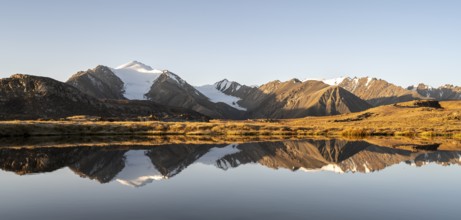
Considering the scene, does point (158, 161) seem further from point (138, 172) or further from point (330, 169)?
point (330, 169)

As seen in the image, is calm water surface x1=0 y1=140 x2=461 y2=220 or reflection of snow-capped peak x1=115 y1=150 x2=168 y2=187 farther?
reflection of snow-capped peak x1=115 y1=150 x2=168 y2=187

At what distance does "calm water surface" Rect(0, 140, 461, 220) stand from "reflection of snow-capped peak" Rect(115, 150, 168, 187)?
0.31 feet

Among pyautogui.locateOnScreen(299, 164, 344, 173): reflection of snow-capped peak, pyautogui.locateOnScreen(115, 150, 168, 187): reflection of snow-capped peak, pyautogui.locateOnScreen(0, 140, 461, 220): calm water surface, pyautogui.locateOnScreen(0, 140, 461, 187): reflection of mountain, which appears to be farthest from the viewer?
pyautogui.locateOnScreen(299, 164, 344, 173): reflection of snow-capped peak

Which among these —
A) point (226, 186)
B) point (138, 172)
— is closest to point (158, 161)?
point (138, 172)

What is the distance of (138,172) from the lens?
1636 inches

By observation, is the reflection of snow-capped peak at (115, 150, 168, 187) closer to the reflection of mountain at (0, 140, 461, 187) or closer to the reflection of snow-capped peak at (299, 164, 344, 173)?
the reflection of mountain at (0, 140, 461, 187)

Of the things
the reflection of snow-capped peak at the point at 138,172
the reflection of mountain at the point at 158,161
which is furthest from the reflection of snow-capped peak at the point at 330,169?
the reflection of snow-capped peak at the point at 138,172

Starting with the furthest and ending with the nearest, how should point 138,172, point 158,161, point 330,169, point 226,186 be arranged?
1. point 158,161
2. point 330,169
3. point 138,172
4. point 226,186

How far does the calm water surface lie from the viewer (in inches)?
936

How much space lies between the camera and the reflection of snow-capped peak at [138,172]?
117 feet

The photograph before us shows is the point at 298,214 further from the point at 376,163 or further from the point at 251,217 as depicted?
the point at 376,163

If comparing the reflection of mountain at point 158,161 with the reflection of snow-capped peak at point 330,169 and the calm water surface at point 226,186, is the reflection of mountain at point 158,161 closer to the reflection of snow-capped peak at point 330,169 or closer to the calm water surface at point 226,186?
the reflection of snow-capped peak at point 330,169

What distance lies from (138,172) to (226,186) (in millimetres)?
11559

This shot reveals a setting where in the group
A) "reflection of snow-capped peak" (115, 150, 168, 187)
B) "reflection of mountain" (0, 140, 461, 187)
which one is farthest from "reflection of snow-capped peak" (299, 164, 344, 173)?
"reflection of snow-capped peak" (115, 150, 168, 187)
